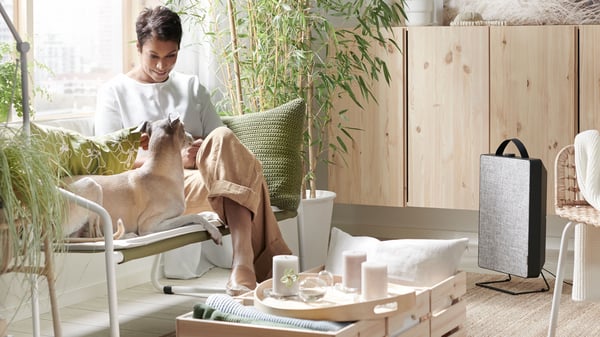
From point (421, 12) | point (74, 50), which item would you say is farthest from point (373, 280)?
point (421, 12)

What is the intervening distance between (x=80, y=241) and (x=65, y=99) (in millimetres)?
1415

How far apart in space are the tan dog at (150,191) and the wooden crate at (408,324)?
0.48 metres

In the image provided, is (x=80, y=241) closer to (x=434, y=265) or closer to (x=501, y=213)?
(x=434, y=265)

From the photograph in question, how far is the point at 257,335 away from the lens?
263cm

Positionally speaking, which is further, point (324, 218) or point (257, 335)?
point (324, 218)

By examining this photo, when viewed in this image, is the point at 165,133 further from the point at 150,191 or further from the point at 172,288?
the point at 172,288

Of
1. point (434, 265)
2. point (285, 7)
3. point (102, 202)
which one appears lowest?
point (434, 265)

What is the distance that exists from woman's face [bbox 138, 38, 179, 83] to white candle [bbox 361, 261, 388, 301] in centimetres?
151

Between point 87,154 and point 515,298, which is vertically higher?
point 87,154

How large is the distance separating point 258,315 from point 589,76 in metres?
2.57

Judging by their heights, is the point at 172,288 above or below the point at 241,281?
below

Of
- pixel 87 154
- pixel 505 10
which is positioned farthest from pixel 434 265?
pixel 505 10

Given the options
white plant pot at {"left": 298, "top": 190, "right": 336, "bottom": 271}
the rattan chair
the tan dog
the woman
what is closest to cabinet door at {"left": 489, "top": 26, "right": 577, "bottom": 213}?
white plant pot at {"left": 298, "top": 190, "right": 336, "bottom": 271}

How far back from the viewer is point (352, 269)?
2.91 meters
